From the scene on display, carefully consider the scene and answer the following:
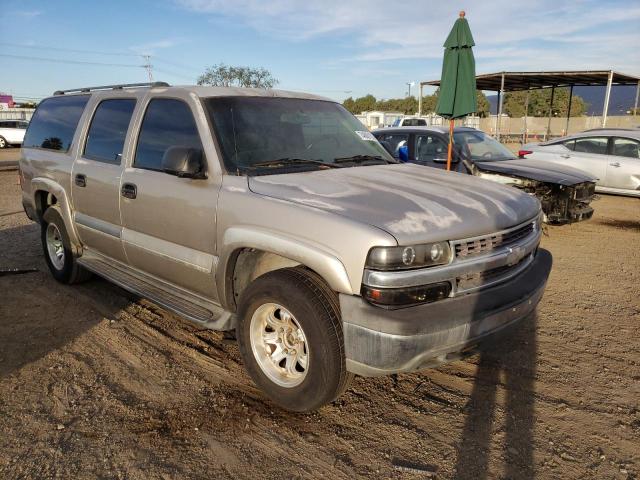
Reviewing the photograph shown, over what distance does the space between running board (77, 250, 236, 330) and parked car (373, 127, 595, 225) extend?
13.6 feet

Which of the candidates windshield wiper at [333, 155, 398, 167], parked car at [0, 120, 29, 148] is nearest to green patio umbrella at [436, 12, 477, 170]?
windshield wiper at [333, 155, 398, 167]

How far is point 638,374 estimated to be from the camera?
3.52m

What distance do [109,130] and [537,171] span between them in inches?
242

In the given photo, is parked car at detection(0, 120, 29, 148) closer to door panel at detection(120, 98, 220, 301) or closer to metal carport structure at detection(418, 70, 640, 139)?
metal carport structure at detection(418, 70, 640, 139)

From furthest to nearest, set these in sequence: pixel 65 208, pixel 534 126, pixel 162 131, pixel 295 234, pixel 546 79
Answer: pixel 534 126
pixel 546 79
pixel 65 208
pixel 162 131
pixel 295 234

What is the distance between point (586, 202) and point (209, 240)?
22.0 ft

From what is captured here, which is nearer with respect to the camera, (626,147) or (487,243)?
(487,243)

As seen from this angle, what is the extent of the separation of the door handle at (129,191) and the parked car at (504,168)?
4.12m

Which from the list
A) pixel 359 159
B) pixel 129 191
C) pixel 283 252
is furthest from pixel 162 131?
pixel 283 252

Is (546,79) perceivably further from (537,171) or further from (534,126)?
(534,126)

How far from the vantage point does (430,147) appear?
827 cm

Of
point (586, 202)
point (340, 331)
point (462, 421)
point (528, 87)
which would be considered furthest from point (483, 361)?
point (528, 87)

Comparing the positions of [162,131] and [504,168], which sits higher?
[162,131]

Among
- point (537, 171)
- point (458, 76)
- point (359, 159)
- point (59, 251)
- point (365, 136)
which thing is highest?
point (458, 76)
